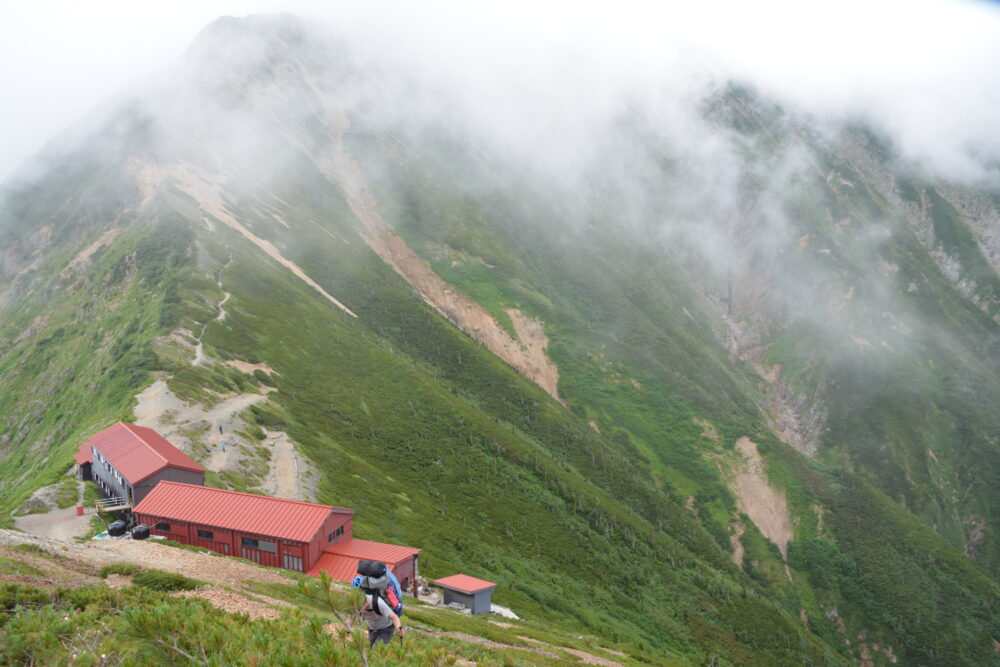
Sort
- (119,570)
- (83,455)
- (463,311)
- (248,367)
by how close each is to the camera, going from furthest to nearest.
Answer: (463,311)
(248,367)
(83,455)
(119,570)

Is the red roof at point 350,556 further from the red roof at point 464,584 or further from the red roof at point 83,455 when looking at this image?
the red roof at point 83,455

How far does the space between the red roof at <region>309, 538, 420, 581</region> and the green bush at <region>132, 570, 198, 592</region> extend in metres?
15.8

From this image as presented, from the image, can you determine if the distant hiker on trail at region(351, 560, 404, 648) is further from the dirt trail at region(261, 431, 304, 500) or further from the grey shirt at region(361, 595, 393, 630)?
the dirt trail at region(261, 431, 304, 500)

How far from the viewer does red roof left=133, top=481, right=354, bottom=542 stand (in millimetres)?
42125

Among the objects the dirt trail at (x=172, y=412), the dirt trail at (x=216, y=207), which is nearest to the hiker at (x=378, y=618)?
the dirt trail at (x=172, y=412)

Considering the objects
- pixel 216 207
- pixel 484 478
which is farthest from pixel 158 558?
pixel 216 207

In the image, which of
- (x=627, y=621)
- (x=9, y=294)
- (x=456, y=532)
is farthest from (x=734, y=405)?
(x=9, y=294)

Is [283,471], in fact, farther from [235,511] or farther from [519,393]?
[519,393]

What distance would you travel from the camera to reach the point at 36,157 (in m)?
175

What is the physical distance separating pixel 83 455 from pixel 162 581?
1216 inches

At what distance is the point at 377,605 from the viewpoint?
40.5 feet

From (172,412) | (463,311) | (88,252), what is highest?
(172,412)

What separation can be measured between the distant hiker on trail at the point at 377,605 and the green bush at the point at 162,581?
651 inches

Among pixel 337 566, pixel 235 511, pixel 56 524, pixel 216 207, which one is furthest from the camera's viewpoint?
pixel 216 207
